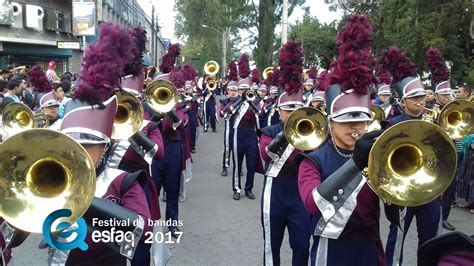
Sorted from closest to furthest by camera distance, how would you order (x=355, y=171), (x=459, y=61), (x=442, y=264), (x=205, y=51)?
(x=442, y=264)
(x=355, y=171)
(x=459, y=61)
(x=205, y=51)

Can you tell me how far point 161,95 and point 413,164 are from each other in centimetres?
459

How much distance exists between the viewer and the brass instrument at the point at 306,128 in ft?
14.0

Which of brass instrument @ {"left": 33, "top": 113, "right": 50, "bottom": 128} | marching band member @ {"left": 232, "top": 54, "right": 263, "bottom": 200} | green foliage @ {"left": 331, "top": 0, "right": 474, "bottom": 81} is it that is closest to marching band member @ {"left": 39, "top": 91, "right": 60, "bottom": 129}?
brass instrument @ {"left": 33, "top": 113, "right": 50, "bottom": 128}

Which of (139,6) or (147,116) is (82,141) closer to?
(147,116)

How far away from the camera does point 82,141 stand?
274 cm

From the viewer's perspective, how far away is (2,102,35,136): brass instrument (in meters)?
6.43

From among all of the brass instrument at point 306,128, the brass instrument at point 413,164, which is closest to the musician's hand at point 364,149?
the brass instrument at point 413,164

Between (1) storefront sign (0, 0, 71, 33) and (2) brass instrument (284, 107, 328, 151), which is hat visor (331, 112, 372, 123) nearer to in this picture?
(2) brass instrument (284, 107, 328, 151)

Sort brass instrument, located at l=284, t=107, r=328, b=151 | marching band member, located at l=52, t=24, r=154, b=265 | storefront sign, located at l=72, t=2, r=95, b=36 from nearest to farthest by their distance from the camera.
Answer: marching band member, located at l=52, t=24, r=154, b=265, brass instrument, located at l=284, t=107, r=328, b=151, storefront sign, located at l=72, t=2, r=95, b=36

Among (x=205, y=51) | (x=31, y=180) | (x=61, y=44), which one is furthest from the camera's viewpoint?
(x=205, y=51)

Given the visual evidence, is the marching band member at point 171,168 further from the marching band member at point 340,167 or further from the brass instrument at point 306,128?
the marching band member at point 340,167

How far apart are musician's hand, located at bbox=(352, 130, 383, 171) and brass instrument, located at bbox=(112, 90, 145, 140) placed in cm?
232

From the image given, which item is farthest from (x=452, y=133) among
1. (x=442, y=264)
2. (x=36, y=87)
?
(x=36, y=87)

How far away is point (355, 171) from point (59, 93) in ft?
18.9
